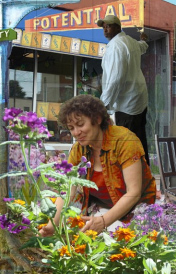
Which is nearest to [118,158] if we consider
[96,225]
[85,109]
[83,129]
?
[83,129]

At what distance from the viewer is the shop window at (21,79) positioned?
432cm

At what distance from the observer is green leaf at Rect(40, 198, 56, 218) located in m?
3.92

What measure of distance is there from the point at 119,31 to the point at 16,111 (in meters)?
1.09

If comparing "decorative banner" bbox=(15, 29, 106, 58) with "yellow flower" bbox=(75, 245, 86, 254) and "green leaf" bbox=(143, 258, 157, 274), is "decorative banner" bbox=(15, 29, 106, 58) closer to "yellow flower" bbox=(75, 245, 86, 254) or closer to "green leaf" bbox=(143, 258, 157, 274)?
"yellow flower" bbox=(75, 245, 86, 254)

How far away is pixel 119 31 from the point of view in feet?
13.9

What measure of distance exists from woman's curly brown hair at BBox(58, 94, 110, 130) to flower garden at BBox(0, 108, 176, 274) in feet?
0.59

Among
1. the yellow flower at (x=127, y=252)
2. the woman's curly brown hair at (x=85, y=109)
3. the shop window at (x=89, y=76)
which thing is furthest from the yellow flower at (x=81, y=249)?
the shop window at (x=89, y=76)

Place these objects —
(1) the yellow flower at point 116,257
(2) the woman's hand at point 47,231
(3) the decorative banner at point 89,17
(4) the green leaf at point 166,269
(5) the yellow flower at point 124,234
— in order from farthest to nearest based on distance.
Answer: (2) the woman's hand at point 47,231 → (3) the decorative banner at point 89,17 → (5) the yellow flower at point 124,234 → (1) the yellow flower at point 116,257 → (4) the green leaf at point 166,269

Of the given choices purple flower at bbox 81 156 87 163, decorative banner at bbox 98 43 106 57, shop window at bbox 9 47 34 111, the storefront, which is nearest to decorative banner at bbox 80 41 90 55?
the storefront

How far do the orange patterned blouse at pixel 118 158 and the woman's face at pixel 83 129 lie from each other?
0.17 feet

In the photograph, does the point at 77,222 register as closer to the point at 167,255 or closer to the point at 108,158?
the point at 108,158

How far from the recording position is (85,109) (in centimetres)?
422

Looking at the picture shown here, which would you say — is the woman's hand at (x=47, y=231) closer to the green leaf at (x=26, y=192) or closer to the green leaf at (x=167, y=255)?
the green leaf at (x=26, y=192)

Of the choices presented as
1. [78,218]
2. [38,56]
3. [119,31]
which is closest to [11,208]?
[78,218]
